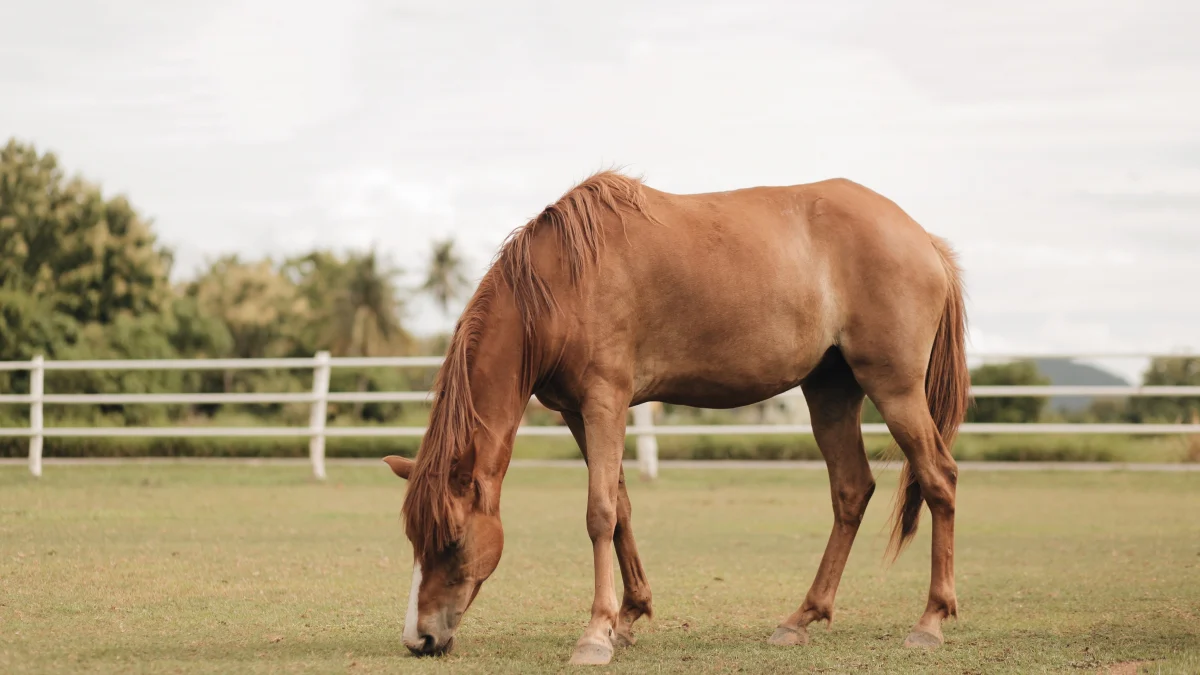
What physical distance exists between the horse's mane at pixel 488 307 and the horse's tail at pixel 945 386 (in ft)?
5.66

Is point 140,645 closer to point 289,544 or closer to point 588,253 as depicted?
point 588,253

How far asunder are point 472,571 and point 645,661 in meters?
0.77

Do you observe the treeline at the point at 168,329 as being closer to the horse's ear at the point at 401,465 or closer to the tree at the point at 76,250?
the tree at the point at 76,250

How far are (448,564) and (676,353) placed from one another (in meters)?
1.35

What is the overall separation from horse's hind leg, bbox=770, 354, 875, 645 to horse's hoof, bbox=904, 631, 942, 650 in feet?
1.70

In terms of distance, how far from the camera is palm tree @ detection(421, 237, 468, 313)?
2453 inches

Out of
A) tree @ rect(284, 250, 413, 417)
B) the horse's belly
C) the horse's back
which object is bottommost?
tree @ rect(284, 250, 413, 417)

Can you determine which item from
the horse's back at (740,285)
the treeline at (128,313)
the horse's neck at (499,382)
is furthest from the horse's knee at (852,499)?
the treeline at (128,313)

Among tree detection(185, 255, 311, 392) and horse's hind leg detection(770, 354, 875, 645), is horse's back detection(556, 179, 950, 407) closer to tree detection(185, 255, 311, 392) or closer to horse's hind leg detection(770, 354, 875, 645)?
horse's hind leg detection(770, 354, 875, 645)

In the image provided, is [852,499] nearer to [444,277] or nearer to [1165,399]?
[1165,399]

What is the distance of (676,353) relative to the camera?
5.12 metres

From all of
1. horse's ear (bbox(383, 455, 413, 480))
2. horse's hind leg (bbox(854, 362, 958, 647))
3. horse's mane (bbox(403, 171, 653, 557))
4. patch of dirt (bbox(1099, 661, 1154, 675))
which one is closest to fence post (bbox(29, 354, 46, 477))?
horse's ear (bbox(383, 455, 413, 480))

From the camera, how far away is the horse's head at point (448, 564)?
4547 mm

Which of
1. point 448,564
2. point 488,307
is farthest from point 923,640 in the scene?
point 488,307
